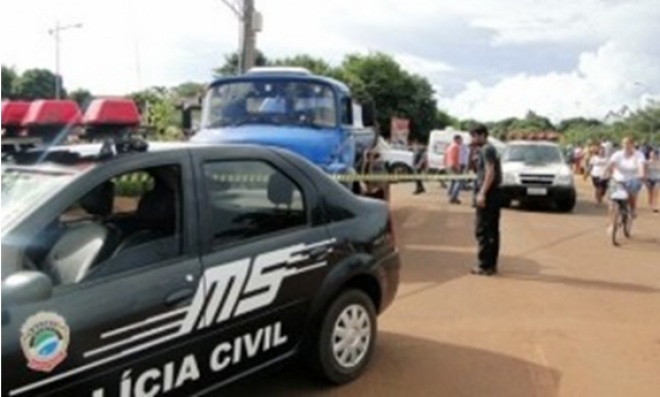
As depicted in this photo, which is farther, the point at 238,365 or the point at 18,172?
the point at 238,365

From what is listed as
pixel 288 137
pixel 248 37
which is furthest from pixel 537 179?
pixel 288 137

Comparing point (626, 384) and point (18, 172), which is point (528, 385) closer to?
point (626, 384)

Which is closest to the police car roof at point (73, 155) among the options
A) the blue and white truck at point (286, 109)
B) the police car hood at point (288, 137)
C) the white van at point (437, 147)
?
the police car hood at point (288, 137)

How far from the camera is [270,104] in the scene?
13.2 m

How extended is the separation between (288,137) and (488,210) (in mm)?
3350

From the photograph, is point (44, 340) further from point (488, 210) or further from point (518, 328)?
point (488, 210)

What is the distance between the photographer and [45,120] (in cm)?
502

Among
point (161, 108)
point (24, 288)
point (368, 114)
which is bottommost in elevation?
point (24, 288)

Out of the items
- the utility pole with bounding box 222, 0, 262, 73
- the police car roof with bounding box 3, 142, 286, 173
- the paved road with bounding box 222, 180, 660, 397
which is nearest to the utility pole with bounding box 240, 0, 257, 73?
the utility pole with bounding box 222, 0, 262, 73

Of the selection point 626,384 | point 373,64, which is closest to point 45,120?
point 626,384

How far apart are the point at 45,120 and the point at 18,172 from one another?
66cm

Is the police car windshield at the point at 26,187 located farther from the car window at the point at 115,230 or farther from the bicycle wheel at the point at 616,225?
the bicycle wheel at the point at 616,225

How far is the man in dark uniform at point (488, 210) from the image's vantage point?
10258mm

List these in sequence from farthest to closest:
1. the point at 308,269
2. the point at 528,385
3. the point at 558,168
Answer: the point at 558,168
the point at 528,385
the point at 308,269
